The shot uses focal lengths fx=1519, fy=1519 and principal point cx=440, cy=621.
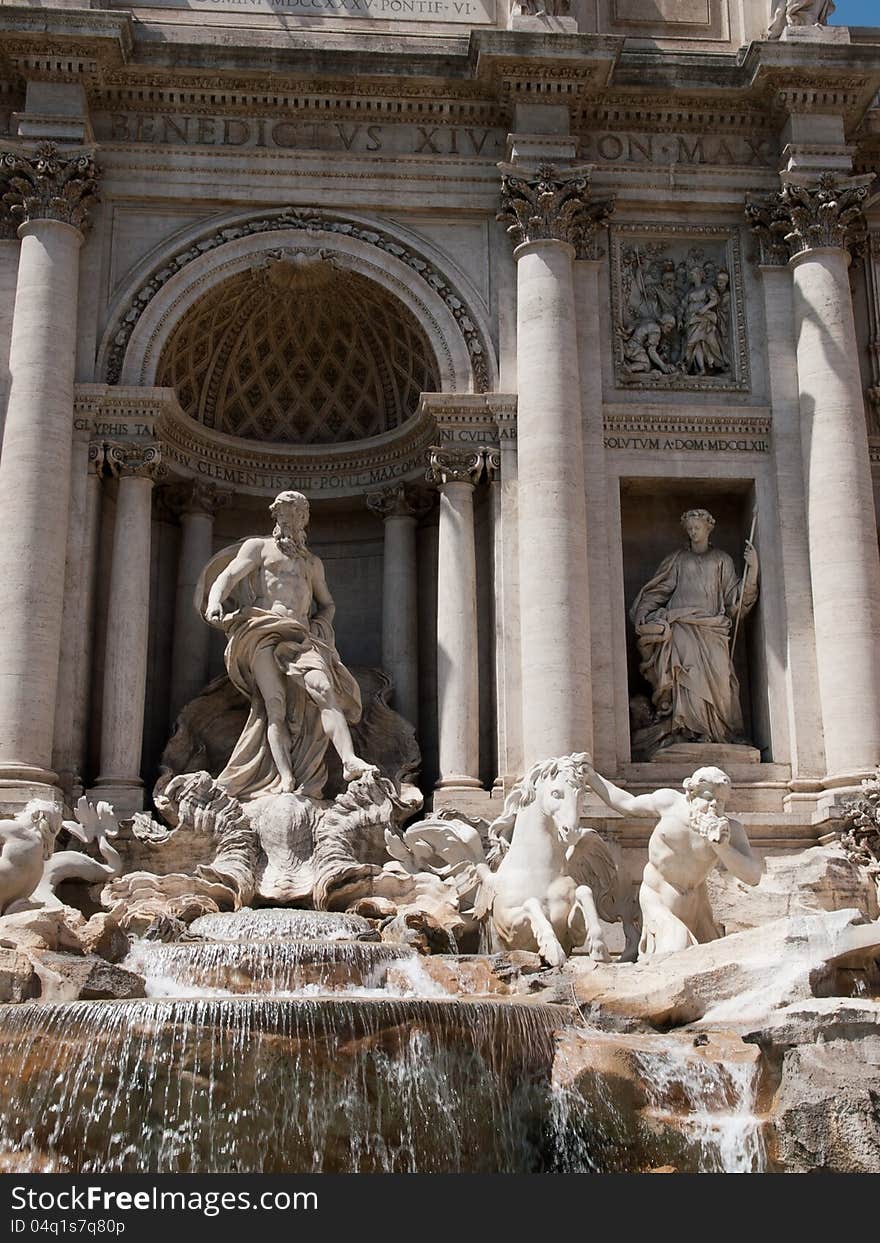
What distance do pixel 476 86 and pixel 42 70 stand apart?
5.87 meters

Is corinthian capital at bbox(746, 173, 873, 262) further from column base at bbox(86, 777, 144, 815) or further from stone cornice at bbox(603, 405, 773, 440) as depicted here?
column base at bbox(86, 777, 144, 815)

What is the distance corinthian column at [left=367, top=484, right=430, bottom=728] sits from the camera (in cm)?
2092

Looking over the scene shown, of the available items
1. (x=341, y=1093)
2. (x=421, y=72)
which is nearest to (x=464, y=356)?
(x=421, y=72)

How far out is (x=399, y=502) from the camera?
21609 mm

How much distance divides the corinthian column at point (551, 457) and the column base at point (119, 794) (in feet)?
15.8

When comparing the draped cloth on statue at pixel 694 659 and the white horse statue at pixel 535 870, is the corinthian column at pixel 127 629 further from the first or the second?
the draped cloth on statue at pixel 694 659

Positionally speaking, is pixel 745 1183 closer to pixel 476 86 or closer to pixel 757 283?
pixel 757 283

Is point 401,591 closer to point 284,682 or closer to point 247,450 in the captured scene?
point 284,682

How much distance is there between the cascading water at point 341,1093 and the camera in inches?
409

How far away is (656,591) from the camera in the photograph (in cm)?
2017

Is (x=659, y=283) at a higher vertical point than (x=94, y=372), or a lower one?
higher

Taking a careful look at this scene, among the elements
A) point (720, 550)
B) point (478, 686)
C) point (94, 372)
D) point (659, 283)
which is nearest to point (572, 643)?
point (478, 686)

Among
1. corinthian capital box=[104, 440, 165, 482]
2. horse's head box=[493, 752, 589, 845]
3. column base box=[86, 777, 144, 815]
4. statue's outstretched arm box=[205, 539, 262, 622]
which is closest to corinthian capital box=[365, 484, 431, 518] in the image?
statue's outstretched arm box=[205, 539, 262, 622]

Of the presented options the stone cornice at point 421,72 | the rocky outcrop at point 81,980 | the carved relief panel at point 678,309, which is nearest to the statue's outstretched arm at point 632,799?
the rocky outcrop at point 81,980
